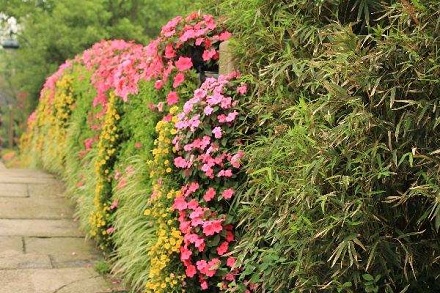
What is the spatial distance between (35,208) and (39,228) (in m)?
0.86

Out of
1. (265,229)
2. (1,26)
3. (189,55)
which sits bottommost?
(1,26)

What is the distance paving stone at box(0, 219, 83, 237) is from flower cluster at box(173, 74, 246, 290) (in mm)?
2345

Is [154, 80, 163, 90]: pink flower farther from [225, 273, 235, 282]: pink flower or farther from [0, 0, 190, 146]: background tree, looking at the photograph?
[0, 0, 190, 146]: background tree

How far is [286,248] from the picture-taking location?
8.30 feet

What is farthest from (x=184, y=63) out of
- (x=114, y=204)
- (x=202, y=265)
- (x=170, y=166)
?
(x=114, y=204)

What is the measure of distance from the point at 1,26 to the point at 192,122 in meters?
14.8

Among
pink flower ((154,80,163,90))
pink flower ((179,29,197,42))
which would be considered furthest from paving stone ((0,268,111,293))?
pink flower ((179,29,197,42))

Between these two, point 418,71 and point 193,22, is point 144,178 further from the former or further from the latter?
point 418,71

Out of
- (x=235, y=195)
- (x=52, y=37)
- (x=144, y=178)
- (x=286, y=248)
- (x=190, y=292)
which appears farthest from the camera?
(x=52, y=37)

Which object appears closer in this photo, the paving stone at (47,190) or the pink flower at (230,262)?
the pink flower at (230,262)

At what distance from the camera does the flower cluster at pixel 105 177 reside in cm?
461

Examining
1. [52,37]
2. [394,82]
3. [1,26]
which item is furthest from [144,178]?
[1,26]

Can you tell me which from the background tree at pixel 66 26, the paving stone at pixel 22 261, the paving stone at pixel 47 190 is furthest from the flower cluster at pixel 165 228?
the background tree at pixel 66 26

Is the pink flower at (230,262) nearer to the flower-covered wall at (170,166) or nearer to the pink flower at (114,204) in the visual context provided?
the flower-covered wall at (170,166)
